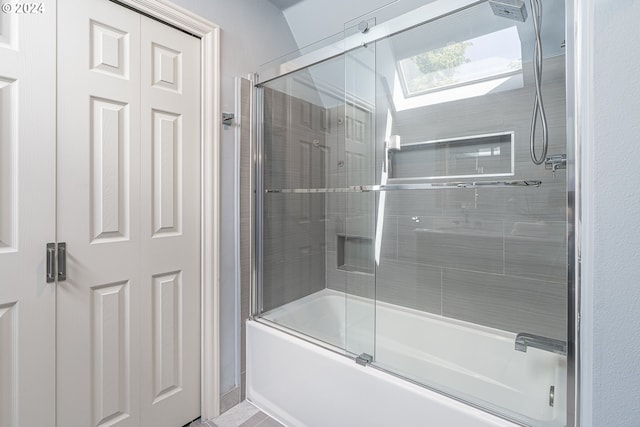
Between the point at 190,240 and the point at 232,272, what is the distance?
1.04 ft

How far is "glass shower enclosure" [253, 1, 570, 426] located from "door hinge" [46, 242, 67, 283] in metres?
0.94

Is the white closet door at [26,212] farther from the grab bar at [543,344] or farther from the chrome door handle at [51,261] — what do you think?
the grab bar at [543,344]

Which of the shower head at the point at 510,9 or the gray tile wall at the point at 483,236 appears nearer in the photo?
the shower head at the point at 510,9

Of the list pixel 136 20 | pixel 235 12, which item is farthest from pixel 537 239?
pixel 136 20

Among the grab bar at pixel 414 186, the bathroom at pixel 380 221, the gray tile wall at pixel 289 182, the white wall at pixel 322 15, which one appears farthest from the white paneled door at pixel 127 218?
the white wall at pixel 322 15

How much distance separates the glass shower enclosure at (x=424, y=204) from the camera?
1445 millimetres

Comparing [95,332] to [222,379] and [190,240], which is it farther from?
[222,379]

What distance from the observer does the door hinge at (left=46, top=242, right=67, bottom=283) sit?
1.15m

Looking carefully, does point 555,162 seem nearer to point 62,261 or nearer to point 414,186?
point 414,186

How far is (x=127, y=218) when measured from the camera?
53.7 inches

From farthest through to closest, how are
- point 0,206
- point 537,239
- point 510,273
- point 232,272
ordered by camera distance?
point 232,272, point 510,273, point 537,239, point 0,206

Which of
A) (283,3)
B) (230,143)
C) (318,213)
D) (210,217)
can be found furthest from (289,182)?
(283,3)

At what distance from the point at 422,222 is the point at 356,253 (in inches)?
18.3

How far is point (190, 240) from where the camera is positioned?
159cm
